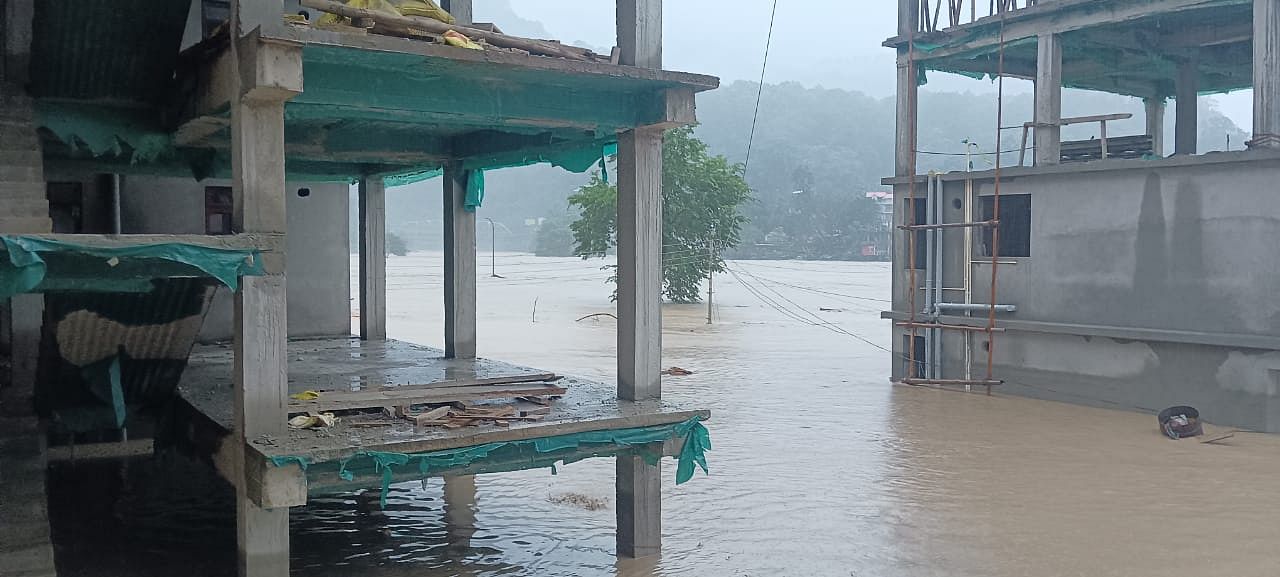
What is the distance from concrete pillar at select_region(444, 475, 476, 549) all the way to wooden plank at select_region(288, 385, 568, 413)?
1.11 m

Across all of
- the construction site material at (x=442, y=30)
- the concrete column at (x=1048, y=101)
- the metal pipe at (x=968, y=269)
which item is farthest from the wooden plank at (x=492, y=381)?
the concrete column at (x=1048, y=101)

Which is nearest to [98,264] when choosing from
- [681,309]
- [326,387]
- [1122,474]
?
[326,387]

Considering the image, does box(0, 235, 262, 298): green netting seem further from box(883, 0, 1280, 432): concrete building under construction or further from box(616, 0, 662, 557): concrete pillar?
box(883, 0, 1280, 432): concrete building under construction

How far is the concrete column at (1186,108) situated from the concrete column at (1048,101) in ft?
13.2

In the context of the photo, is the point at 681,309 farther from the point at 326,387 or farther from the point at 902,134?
the point at 326,387

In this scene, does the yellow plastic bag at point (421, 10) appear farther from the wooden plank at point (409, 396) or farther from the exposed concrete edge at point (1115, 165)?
the exposed concrete edge at point (1115, 165)

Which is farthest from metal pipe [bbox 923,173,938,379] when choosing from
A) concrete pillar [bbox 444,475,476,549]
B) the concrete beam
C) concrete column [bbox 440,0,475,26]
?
concrete column [bbox 440,0,475,26]

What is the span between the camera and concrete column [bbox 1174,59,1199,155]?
21.6 m

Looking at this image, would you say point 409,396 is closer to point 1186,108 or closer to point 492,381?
point 492,381

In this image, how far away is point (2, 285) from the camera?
261 inches

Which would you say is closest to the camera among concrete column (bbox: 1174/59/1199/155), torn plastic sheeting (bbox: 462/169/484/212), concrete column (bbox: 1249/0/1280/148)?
torn plastic sheeting (bbox: 462/169/484/212)

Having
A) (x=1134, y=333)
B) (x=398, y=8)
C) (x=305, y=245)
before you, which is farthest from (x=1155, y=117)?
(x=398, y=8)

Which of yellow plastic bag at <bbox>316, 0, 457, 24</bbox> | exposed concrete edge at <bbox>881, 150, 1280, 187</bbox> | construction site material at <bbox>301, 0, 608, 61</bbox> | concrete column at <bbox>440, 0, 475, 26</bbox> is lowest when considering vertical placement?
exposed concrete edge at <bbox>881, 150, 1280, 187</bbox>

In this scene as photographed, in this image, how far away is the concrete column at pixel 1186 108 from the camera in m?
21.6
